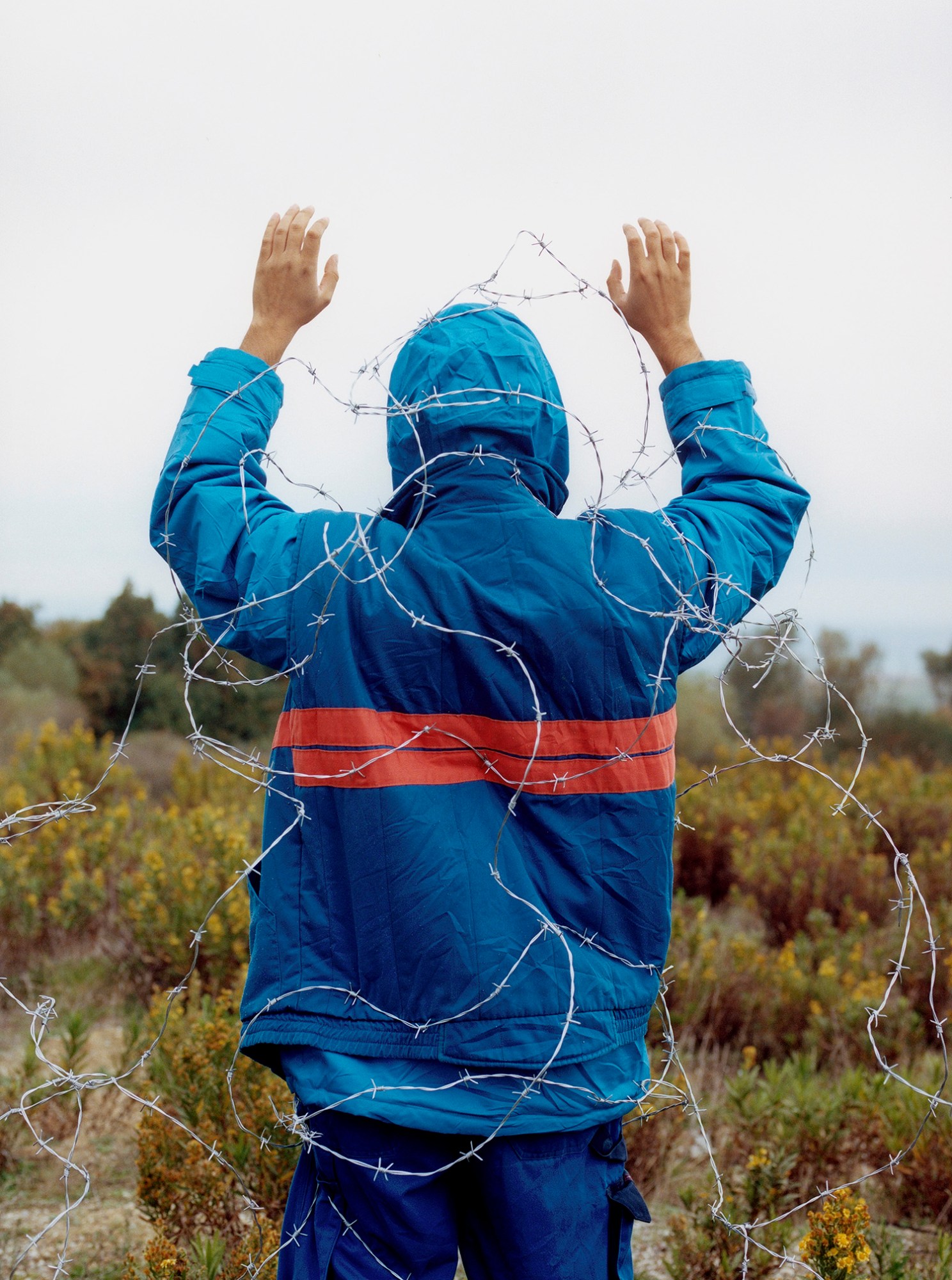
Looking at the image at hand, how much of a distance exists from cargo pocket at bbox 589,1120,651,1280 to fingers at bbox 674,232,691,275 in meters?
1.22

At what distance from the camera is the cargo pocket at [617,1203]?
1407mm

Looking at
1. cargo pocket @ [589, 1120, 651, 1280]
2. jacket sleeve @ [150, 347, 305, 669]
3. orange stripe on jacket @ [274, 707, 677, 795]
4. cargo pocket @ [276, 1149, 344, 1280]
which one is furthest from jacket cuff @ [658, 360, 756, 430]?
cargo pocket @ [276, 1149, 344, 1280]

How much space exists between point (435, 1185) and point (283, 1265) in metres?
0.26

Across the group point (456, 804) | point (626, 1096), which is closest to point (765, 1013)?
point (626, 1096)

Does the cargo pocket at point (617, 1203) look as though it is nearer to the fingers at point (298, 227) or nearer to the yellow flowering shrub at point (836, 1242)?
the yellow flowering shrub at point (836, 1242)

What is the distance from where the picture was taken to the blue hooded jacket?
1.31 m

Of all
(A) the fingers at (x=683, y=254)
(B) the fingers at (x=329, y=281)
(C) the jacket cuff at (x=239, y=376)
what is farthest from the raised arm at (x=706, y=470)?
(C) the jacket cuff at (x=239, y=376)

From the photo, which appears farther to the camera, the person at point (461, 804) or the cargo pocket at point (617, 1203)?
the cargo pocket at point (617, 1203)

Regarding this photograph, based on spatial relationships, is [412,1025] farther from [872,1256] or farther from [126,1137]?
[126,1137]

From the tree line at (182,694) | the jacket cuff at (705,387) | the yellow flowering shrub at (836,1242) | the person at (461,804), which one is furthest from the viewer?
the tree line at (182,694)

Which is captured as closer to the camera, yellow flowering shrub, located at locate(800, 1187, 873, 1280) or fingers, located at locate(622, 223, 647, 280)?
fingers, located at locate(622, 223, 647, 280)

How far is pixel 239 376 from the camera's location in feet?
4.81

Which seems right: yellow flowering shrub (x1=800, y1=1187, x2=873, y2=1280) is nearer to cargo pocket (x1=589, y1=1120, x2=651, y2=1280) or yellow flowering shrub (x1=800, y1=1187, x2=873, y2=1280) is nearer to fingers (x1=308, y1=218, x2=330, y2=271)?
cargo pocket (x1=589, y1=1120, x2=651, y2=1280)

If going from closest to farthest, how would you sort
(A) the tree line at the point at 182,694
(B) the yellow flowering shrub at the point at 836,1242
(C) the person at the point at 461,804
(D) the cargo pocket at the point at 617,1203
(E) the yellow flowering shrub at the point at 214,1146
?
(C) the person at the point at 461,804
(D) the cargo pocket at the point at 617,1203
(B) the yellow flowering shrub at the point at 836,1242
(E) the yellow flowering shrub at the point at 214,1146
(A) the tree line at the point at 182,694
